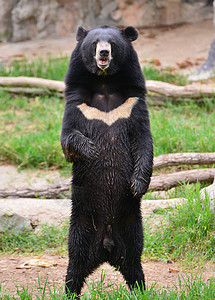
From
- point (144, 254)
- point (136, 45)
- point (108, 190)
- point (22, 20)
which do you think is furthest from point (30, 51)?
point (108, 190)

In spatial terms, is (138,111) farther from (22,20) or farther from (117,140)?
(22,20)

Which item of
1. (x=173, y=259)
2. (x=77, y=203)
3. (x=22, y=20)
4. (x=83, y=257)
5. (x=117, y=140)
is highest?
(x=22, y=20)

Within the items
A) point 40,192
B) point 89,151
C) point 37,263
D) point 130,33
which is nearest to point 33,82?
point 40,192

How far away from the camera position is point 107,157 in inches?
129

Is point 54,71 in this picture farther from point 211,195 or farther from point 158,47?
point 211,195

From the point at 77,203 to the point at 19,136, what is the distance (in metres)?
3.97

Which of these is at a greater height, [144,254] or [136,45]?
[136,45]

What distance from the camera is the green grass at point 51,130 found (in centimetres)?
595

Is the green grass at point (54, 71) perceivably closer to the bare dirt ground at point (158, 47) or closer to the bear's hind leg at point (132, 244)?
the bare dirt ground at point (158, 47)

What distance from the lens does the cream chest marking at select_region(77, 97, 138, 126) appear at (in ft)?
10.7

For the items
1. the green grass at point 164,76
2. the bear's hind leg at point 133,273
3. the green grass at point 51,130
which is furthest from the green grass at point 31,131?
the bear's hind leg at point 133,273

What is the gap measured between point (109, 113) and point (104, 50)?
41 cm

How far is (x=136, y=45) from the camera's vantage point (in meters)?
10.8

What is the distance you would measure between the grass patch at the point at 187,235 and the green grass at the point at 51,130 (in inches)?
60.3
